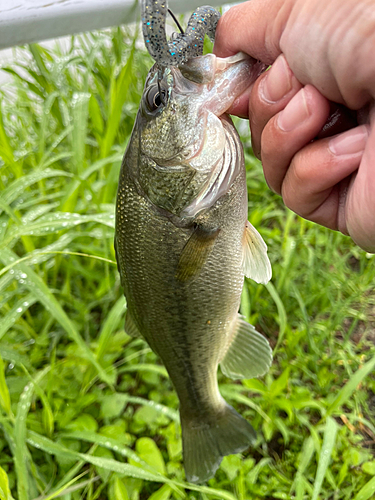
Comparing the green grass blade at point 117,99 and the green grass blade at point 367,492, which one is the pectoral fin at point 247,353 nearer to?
the green grass blade at point 367,492

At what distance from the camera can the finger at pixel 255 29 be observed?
38.4 inches

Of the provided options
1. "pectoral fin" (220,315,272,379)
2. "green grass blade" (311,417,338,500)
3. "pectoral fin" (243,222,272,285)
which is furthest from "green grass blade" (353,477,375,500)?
"pectoral fin" (243,222,272,285)

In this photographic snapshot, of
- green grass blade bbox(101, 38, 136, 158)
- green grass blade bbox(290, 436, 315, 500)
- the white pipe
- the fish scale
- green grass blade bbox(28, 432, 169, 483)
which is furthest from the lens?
green grass blade bbox(101, 38, 136, 158)

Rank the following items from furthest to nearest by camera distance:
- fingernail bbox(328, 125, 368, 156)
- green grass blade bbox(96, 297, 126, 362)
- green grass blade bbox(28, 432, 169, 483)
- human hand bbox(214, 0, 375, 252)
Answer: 1. green grass blade bbox(96, 297, 126, 362)
2. green grass blade bbox(28, 432, 169, 483)
3. fingernail bbox(328, 125, 368, 156)
4. human hand bbox(214, 0, 375, 252)

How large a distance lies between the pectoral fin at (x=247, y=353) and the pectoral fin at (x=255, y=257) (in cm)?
32

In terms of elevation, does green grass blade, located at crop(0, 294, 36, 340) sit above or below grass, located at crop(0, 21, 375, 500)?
above

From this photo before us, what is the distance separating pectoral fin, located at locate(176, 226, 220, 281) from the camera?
120 cm

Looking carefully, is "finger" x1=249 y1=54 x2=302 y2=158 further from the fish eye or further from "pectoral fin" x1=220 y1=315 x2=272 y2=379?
"pectoral fin" x1=220 y1=315 x2=272 y2=379

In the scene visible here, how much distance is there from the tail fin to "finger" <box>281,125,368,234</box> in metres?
0.93

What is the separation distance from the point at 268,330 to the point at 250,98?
1574 mm

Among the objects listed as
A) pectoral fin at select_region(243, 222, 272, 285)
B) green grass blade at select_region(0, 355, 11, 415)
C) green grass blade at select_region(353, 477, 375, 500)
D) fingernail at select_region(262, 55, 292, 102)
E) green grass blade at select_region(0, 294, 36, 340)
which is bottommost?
green grass blade at select_region(353, 477, 375, 500)

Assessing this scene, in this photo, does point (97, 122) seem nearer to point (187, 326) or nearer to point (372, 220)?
point (187, 326)

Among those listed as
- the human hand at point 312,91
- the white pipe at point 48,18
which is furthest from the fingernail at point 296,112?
the white pipe at point 48,18

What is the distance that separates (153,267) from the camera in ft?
4.11
